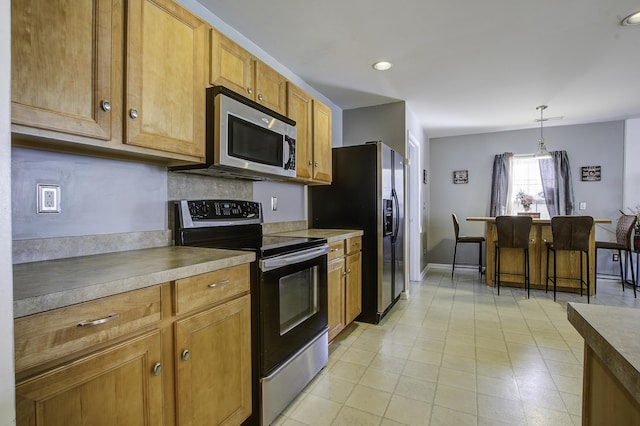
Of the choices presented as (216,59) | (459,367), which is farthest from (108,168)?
(459,367)

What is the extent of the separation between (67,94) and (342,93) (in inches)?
115

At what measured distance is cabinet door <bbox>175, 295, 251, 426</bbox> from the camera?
1.20 metres

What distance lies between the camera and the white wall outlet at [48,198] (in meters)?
1.28

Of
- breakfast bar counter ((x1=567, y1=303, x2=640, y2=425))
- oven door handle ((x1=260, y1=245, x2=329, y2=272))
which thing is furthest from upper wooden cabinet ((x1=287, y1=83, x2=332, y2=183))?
breakfast bar counter ((x1=567, y1=303, x2=640, y2=425))

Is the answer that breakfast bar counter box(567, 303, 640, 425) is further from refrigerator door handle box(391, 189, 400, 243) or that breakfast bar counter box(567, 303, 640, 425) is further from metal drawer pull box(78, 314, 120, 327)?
refrigerator door handle box(391, 189, 400, 243)

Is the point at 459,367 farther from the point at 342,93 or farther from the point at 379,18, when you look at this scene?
the point at 342,93

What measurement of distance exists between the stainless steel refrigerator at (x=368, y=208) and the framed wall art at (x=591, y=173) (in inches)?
154

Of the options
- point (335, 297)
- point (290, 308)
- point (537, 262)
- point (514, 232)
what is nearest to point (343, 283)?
point (335, 297)

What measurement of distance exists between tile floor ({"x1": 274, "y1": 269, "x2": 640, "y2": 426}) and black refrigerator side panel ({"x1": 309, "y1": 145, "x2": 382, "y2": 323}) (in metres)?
0.39

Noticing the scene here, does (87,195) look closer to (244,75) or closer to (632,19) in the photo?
(244,75)

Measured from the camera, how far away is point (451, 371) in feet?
7.20

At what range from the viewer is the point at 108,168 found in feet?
4.99

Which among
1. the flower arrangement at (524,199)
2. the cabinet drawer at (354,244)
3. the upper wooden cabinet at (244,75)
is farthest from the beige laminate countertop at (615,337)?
the flower arrangement at (524,199)

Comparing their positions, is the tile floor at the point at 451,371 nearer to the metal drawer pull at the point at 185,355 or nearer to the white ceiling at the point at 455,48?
the metal drawer pull at the point at 185,355
